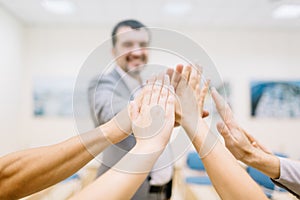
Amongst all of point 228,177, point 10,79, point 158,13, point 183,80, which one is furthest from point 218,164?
point 10,79

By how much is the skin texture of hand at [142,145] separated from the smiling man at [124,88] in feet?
0.54

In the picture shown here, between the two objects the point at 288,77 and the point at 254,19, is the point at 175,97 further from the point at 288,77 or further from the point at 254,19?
the point at 288,77

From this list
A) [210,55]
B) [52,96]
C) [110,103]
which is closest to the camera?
[110,103]

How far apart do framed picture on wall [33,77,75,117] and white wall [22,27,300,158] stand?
83mm

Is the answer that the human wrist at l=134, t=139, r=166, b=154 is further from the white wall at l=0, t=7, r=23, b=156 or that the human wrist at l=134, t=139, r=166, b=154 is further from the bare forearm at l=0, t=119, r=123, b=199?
the white wall at l=0, t=7, r=23, b=156

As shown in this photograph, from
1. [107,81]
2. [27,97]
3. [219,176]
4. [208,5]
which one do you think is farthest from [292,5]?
[27,97]

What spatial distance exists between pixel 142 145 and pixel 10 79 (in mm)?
3386

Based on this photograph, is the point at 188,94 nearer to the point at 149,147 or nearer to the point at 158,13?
the point at 149,147

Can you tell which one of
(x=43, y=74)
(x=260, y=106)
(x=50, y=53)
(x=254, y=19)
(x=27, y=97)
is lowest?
(x=260, y=106)

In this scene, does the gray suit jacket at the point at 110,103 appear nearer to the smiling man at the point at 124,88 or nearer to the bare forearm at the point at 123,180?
the smiling man at the point at 124,88

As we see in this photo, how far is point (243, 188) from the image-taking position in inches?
16.9

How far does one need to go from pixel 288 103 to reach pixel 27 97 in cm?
349

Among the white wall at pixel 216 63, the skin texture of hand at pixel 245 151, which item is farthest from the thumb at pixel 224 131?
the white wall at pixel 216 63

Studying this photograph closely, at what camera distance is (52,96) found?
3725 millimetres
